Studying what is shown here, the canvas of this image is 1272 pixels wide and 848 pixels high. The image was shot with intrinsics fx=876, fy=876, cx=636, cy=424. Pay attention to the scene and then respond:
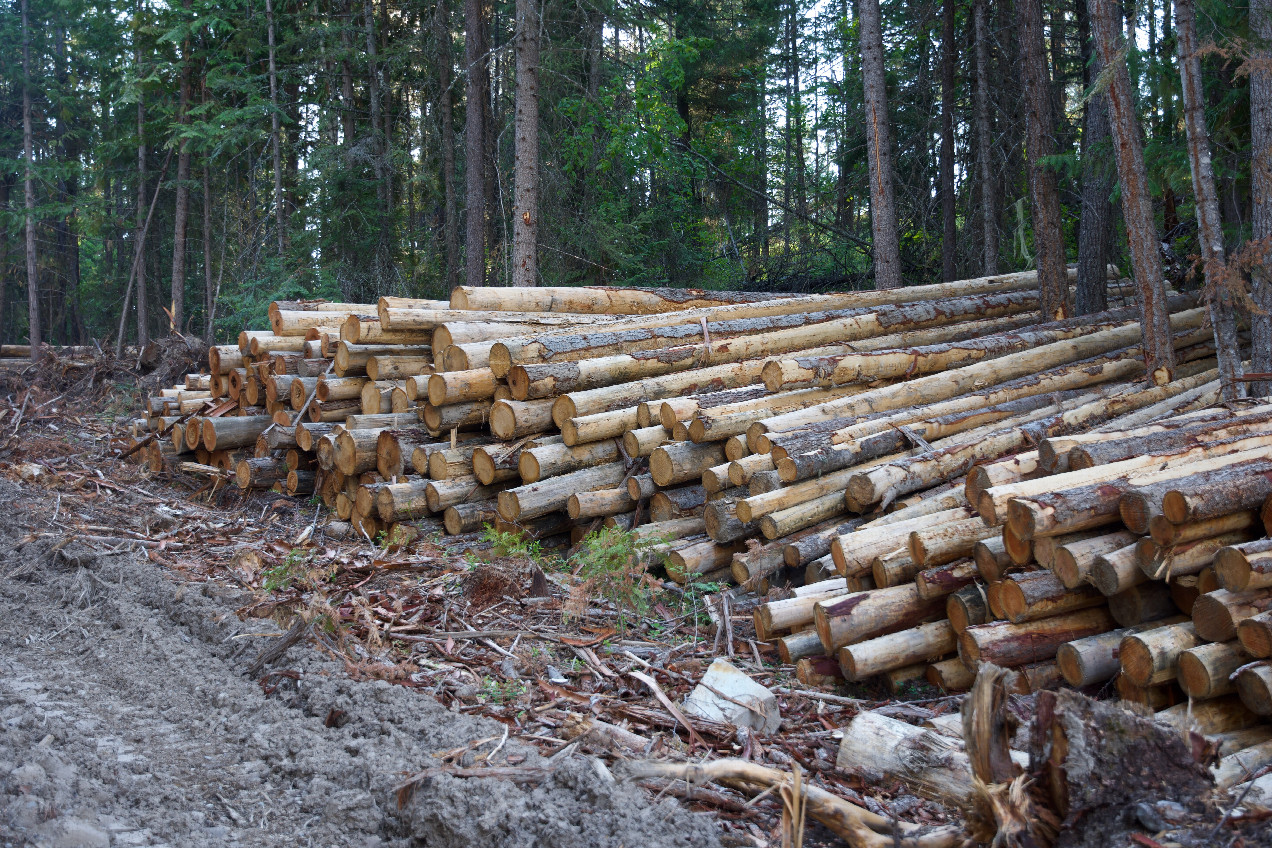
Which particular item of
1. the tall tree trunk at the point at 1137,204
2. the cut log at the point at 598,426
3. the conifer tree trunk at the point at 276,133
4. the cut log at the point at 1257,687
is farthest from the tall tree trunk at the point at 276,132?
the cut log at the point at 1257,687

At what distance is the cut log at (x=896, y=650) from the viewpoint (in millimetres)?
4605

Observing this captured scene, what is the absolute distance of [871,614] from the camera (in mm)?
4789

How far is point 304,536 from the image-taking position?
24.8 ft

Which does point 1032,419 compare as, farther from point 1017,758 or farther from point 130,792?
point 130,792

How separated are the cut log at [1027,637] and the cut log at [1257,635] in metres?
0.77

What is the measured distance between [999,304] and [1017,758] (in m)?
8.79

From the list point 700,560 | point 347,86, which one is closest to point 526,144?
point 700,560

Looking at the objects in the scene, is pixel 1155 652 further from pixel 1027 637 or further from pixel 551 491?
pixel 551 491

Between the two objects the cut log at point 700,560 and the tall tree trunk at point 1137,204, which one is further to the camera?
the tall tree trunk at point 1137,204

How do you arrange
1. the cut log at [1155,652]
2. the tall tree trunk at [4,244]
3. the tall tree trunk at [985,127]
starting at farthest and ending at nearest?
the tall tree trunk at [4,244] < the tall tree trunk at [985,127] < the cut log at [1155,652]

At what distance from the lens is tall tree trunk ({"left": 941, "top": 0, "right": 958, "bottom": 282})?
52.3 ft

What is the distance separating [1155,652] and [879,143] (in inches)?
395

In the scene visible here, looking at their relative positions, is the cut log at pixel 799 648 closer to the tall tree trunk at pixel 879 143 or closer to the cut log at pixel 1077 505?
the cut log at pixel 1077 505

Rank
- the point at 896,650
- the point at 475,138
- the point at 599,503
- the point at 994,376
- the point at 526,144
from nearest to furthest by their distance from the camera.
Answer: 1. the point at 896,650
2. the point at 599,503
3. the point at 994,376
4. the point at 526,144
5. the point at 475,138
